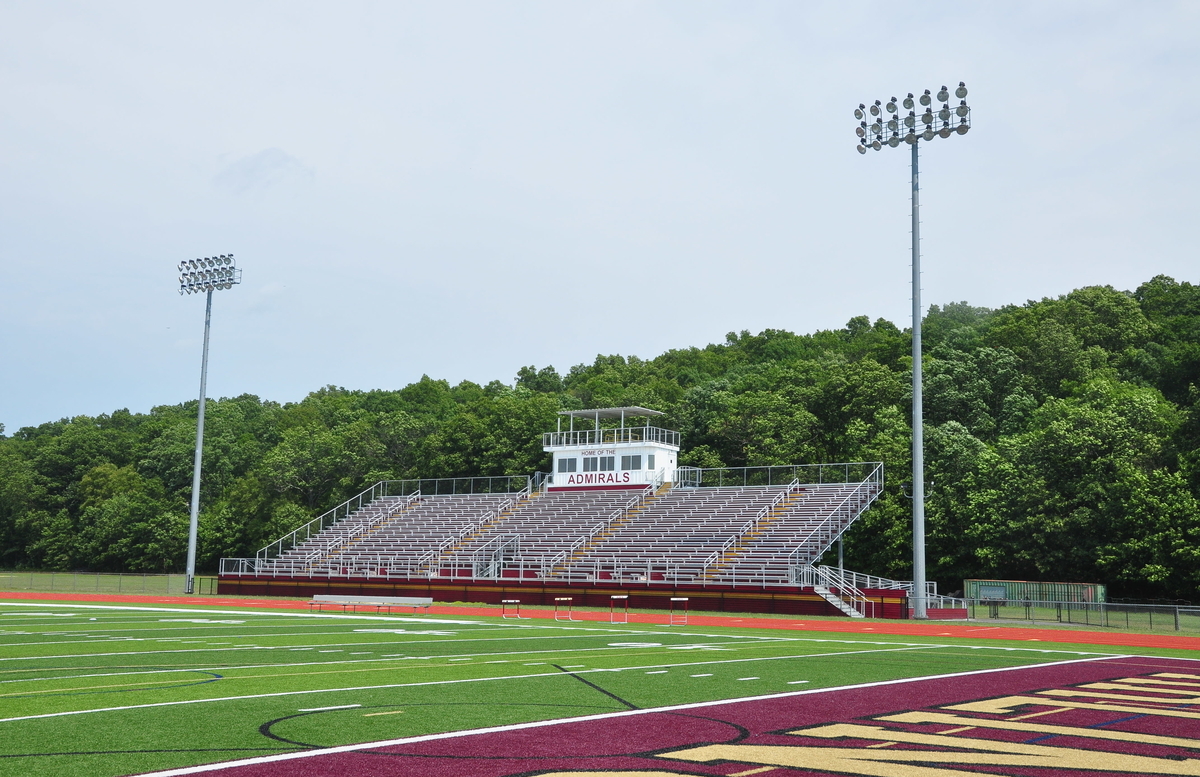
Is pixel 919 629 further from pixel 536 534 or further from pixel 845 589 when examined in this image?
pixel 536 534

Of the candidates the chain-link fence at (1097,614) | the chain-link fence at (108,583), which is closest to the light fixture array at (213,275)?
the chain-link fence at (108,583)

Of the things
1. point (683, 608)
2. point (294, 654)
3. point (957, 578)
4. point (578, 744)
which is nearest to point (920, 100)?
point (683, 608)

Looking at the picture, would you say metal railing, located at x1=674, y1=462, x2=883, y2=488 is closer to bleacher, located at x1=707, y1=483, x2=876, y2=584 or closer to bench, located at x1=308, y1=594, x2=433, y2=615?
bleacher, located at x1=707, y1=483, x2=876, y2=584

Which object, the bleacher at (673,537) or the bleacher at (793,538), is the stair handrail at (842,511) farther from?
Result: the bleacher at (673,537)

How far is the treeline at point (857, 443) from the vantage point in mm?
42844

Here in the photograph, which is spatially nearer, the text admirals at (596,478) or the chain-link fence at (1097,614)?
the chain-link fence at (1097,614)

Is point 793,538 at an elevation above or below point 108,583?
above

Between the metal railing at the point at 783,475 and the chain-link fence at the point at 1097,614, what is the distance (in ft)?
42.9

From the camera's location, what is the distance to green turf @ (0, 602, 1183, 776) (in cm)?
853

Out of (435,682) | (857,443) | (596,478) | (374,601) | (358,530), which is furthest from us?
(857,443)

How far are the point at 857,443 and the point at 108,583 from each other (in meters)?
39.1

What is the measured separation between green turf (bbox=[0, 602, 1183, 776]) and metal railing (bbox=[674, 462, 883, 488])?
23.2m

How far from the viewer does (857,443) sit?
2275 inches

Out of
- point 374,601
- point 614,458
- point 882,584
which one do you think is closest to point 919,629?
point 882,584
